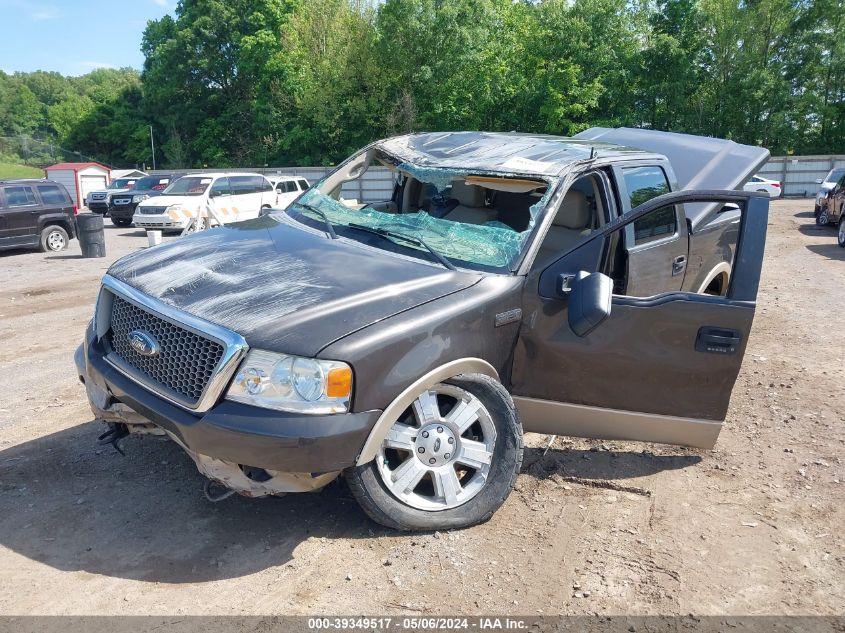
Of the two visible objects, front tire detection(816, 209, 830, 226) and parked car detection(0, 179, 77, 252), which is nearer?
parked car detection(0, 179, 77, 252)

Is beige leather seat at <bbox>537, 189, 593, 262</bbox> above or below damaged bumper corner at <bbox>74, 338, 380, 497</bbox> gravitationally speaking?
above

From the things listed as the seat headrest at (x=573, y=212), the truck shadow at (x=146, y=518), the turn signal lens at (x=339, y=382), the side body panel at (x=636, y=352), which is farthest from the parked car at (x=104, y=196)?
the turn signal lens at (x=339, y=382)

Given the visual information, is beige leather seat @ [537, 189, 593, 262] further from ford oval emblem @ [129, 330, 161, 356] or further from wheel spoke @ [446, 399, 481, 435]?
ford oval emblem @ [129, 330, 161, 356]

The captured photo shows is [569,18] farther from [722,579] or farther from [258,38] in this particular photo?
[722,579]

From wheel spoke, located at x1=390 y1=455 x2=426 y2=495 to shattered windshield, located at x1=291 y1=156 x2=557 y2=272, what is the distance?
1089 millimetres

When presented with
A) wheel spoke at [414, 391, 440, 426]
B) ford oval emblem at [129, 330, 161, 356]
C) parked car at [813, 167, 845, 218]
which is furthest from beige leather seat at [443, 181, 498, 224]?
parked car at [813, 167, 845, 218]

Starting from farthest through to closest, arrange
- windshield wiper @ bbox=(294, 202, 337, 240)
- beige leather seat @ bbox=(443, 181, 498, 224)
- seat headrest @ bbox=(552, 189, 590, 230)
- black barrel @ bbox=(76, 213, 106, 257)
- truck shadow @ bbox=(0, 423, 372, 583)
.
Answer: black barrel @ bbox=(76, 213, 106, 257) → beige leather seat @ bbox=(443, 181, 498, 224) → seat headrest @ bbox=(552, 189, 590, 230) → windshield wiper @ bbox=(294, 202, 337, 240) → truck shadow @ bbox=(0, 423, 372, 583)

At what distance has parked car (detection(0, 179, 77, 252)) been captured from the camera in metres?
14.5

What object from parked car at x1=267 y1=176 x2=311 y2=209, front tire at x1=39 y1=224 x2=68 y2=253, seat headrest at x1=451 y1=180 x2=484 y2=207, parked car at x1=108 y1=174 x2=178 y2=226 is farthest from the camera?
parked car at x1=108 y1=174 x2=178 y2=226

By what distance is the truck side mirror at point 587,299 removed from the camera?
3426 millimetres

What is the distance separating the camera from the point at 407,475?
3.33m

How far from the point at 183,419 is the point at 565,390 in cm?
199

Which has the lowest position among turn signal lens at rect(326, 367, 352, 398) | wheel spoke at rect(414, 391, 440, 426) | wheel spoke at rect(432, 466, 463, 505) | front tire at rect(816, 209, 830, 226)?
front tire at rect(816, 209, 830, 226)

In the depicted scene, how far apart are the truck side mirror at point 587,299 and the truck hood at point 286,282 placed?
0.50m
